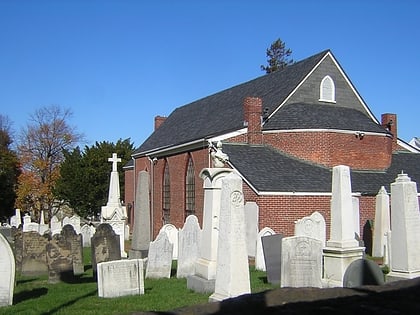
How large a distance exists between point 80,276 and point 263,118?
590 inches

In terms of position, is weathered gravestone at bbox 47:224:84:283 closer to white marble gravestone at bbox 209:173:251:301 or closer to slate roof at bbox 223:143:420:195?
white marble gravestone at bbox 209:173:251:301

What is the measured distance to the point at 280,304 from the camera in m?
5.21

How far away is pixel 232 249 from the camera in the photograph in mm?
8320

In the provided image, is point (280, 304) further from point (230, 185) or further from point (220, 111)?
point (220, 111)

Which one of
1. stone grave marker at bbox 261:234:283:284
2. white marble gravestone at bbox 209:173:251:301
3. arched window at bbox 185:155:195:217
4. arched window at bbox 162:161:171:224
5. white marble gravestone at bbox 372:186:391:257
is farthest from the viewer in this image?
arched window at bbox 162:161:171:224

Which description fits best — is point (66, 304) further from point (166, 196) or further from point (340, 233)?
point (166, 196)

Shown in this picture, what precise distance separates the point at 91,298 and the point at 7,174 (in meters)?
47.9

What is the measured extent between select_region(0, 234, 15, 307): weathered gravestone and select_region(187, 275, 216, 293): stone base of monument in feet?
12.1

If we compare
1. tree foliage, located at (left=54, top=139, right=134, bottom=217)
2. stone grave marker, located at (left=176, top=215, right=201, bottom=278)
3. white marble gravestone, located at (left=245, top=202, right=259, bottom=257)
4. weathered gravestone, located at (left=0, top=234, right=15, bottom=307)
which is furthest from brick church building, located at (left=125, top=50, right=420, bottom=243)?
tree foliage, located at (left=54, top=139, right=134, bottom=217)

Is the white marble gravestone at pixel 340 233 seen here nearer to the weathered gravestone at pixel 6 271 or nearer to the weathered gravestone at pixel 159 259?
the weathered gravestone at pixel 159 259

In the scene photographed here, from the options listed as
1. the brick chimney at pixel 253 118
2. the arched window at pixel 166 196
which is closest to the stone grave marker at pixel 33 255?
the brick chimney at pixel 253 118

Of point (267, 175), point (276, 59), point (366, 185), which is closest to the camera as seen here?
point (267, 175)

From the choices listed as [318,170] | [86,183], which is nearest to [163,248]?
[318,170]

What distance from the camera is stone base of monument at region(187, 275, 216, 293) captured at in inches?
413
